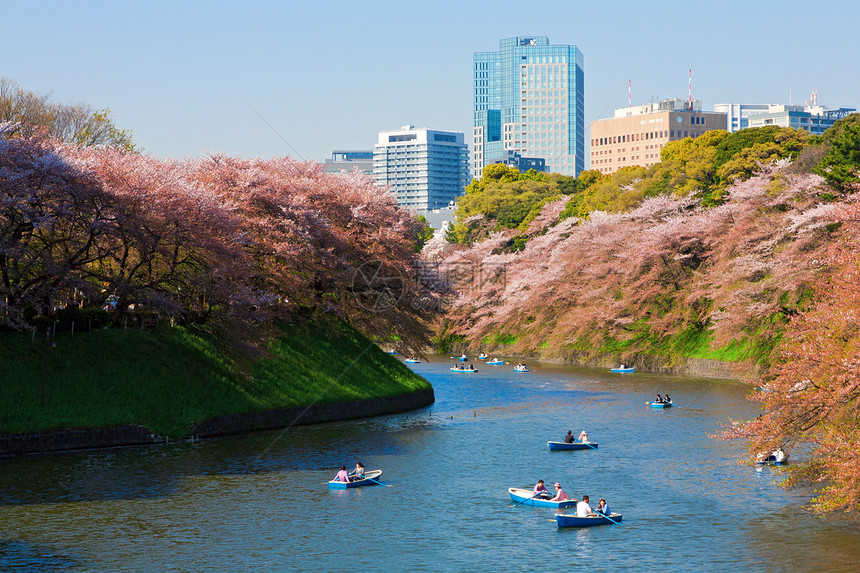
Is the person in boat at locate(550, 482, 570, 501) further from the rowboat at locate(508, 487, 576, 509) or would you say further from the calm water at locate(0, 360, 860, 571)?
the calm water at locate(0, 360, 860, 571)

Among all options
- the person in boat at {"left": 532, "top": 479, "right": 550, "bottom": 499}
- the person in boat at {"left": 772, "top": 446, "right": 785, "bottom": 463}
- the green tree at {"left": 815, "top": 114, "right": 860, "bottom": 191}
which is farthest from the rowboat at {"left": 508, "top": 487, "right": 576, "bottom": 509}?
the green tree at {"left": 815, "top": 114, "right": 860, "bottom": 191}

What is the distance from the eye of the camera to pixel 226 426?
48.1m

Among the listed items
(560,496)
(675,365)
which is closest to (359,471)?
(560,496)

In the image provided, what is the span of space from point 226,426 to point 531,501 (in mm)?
19504

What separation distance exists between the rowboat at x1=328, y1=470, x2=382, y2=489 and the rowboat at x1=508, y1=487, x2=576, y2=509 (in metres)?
5.97

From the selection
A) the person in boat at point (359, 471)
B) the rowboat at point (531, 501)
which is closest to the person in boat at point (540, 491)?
the rowboat at point (531, 501)

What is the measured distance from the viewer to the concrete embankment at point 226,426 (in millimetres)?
41031

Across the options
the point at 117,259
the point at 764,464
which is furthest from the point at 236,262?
the point at 764,464

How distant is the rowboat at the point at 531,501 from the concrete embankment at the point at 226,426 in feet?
60.5

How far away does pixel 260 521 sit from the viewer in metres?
32.0

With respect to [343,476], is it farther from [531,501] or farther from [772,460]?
[772,460]

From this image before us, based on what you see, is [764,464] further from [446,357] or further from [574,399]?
[446,357]

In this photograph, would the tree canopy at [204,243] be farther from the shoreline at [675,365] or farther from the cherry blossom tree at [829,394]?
the cherry blossom tree at [829,394]

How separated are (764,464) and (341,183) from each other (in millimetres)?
36661
